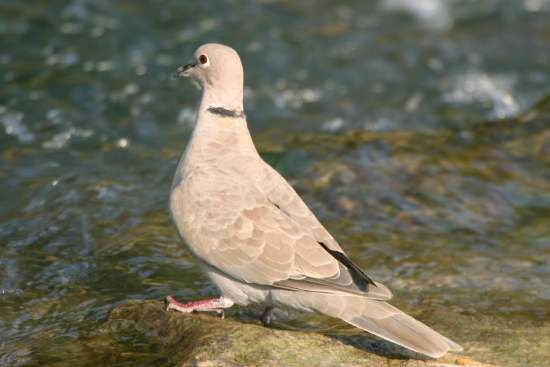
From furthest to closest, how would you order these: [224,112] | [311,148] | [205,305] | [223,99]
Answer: [311,148] → [223,99] → [224,112] → [205,305]

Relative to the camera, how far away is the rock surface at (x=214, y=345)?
183 inches

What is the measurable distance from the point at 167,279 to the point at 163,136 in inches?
134

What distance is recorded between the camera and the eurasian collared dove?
4840mm

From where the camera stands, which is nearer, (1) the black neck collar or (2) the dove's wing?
(2) the dove's wing

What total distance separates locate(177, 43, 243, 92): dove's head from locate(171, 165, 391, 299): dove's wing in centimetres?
87

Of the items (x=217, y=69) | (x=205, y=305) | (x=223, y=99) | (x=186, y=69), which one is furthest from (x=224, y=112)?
(x=205, y=305)

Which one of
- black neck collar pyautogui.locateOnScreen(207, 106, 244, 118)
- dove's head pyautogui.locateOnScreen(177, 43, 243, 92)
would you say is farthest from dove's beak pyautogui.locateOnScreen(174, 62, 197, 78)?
black neck collar pyautogui.locateOnScreen(207, 106, 244, 118)

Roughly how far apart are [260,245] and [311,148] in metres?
4.00

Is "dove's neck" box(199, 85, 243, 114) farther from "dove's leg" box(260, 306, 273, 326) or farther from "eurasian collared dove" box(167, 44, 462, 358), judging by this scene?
"dove's leg" box(260, 306, 273, 326)

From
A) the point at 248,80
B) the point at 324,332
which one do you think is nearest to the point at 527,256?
the point at 324,332

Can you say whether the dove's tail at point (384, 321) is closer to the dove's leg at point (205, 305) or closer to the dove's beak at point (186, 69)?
the dove's leg at point (205, 305)

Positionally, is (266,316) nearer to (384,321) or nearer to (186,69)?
(384,321)

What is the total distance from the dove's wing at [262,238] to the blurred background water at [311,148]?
2.37 feet

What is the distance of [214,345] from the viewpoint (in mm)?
4715
